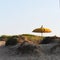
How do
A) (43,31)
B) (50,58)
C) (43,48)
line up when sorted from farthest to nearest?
(43,31) < (43,48) < (50,58)

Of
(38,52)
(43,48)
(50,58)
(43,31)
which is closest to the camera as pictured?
(50,58)

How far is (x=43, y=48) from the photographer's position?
49.0 ft

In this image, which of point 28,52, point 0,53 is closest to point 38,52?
point 28,52

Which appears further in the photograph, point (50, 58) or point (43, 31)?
point (43, 31)

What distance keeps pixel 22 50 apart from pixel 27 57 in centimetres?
113

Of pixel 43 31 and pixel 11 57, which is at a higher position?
pixel 43 31

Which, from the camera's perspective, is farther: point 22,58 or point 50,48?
point 50,48

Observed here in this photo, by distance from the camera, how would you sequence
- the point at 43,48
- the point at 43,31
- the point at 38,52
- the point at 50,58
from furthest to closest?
the point at 43,31 → the point at 43,48 → the point at 38,52 → the point at 50,58

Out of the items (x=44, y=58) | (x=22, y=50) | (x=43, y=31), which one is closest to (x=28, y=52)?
(x=22, y=50)

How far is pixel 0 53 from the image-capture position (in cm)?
1500

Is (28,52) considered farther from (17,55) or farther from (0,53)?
(0,53)

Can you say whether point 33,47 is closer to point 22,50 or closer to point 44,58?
point 22,50

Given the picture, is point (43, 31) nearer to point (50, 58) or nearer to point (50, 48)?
point (50, 48)

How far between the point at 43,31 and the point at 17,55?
1494 centimetres
